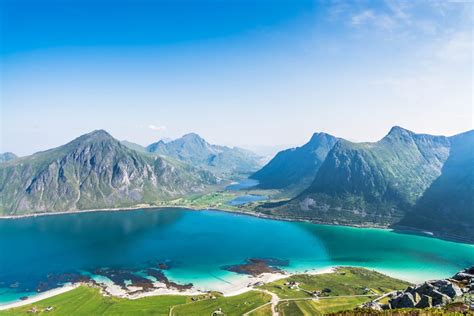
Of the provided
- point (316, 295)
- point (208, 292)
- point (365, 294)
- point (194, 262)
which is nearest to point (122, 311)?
point (208, 292)

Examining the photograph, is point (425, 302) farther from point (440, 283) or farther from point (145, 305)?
point (145, 305)

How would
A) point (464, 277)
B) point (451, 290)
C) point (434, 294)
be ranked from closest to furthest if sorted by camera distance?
point (451, 290), point (434, 294), point (464, 277)

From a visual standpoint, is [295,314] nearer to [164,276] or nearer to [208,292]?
[208,292]

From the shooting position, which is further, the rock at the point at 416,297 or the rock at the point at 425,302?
the rock at the point at 416,297

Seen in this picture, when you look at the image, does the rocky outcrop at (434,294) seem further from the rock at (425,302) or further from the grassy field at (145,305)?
the grassy field at (145,305)

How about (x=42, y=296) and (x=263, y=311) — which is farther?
(x=42, y=296)

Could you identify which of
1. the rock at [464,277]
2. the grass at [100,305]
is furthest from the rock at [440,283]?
the grass at [100,305]

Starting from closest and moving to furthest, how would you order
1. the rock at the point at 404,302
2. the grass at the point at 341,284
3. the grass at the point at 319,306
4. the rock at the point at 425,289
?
the rock at the point at 404,302
the rock at the point at 425,289
the grass at the point at 319,306
the grass at the point at 341,284

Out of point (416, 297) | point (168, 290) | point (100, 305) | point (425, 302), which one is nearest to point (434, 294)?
point (425, 302)
